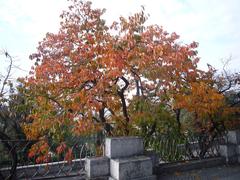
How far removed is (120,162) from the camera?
6148 millimetres

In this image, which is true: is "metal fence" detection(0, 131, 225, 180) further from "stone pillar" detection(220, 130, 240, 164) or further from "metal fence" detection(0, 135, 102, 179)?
"stone pillar" detection(220, 130, 240, 164)

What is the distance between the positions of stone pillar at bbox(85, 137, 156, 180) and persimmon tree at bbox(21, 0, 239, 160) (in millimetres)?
1186

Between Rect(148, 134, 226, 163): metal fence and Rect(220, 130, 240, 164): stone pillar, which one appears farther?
Rect(148, 134, 226, 163): metal fence

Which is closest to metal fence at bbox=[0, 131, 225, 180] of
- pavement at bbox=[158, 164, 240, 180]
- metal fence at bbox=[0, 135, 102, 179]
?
metal fence at bbox=[0, 135, 102, 179]

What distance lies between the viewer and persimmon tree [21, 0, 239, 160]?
745cm

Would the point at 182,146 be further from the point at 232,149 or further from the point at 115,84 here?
the point at 115,84

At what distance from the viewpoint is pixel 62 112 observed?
7641 millimetres

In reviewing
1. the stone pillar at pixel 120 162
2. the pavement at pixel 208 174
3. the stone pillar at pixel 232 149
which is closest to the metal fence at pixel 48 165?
the stone pillar at pixel 120 162

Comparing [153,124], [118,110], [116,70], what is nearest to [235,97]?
[153,124]

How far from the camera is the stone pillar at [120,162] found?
20.5 feet

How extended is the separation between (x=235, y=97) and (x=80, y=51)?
7.10 metres

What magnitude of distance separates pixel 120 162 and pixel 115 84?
8.69ft

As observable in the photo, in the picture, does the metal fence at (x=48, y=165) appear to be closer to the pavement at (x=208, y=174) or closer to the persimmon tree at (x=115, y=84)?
the persimmon tree at (x=115, y=84)

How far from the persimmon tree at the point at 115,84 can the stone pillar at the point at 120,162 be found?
3.89 ft
